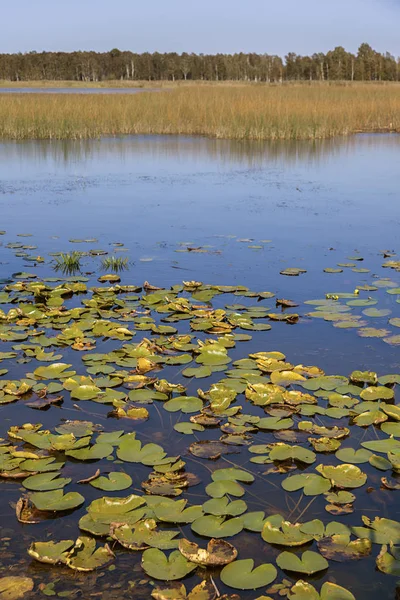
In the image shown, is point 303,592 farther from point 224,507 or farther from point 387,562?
point 224,507

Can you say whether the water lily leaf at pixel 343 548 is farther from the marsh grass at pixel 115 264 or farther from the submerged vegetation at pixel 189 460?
the marsh grass at pixel 115 264

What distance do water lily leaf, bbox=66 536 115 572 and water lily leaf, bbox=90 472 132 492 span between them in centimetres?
28

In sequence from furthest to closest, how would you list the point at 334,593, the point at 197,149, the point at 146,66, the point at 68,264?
the point at 146,66
the point at 197,149
the point at 68,264
the point at 334,593

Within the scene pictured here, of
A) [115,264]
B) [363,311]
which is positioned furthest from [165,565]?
[115,264]

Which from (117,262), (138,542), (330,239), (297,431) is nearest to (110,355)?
(297,431)

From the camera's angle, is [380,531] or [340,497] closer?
[380,531]

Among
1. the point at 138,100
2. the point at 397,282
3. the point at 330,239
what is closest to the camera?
the point at 397,282

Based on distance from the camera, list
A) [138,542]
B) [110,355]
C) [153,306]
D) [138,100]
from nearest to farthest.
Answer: [138,542] → [110,355] → [153,306] → [138,100]

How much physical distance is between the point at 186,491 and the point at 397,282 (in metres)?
2.86

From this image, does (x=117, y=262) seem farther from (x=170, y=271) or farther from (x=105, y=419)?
(x=105, y=419)

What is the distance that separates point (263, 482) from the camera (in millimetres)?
2287

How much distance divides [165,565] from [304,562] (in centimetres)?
Result: 37

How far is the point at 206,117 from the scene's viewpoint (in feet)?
50.1

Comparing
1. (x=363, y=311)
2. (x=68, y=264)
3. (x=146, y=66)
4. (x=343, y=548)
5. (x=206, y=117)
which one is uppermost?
(x=146, y=66)
